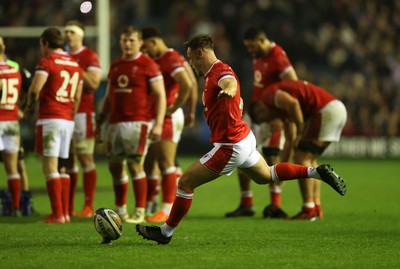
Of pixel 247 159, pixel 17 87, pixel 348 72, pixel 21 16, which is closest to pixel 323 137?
pixel 247 159

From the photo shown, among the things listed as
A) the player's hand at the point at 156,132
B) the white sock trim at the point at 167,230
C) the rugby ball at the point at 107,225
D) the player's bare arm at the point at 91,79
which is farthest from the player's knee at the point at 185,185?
the player's bare arm at the point at 91,79

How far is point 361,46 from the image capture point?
85.9 ft

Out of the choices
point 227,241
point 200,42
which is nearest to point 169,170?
point 227,241

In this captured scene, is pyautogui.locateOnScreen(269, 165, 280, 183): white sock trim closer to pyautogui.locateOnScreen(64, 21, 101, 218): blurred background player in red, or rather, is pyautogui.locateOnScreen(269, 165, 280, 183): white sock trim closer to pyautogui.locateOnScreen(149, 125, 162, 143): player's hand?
pyautogui.locateOnScreen(149, 125, 162, 143): player's hand

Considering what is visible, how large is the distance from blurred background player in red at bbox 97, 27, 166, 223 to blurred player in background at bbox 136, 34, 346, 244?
2.28 metres

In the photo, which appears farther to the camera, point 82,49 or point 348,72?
point 348,72

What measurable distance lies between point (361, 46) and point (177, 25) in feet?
16.7

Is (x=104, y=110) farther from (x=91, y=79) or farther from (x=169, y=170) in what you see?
(x=169, y=170)

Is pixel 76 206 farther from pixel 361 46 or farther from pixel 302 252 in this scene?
pixel 361 46

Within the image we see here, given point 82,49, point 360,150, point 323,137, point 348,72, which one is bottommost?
point 360,150

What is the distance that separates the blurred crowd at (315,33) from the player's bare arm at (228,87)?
16.5 m

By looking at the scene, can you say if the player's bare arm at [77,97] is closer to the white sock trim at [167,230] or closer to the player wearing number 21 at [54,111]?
the player wearing number 21 at [54,111]

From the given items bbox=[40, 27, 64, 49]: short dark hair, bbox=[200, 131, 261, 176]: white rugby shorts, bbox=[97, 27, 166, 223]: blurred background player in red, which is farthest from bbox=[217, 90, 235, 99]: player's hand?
bbox=[40, 27, 64, 49]: short dark hair

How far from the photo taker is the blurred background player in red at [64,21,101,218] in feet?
37.7
